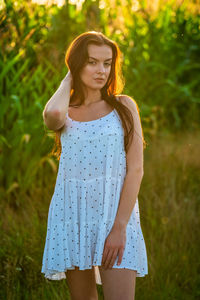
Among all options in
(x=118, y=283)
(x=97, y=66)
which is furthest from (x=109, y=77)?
(x=118, y=283)

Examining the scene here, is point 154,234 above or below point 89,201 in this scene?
below

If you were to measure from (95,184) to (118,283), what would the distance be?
441 millimetres

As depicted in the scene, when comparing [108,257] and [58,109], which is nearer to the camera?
[108,257]

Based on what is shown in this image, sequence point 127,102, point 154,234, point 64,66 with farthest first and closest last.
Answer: point 64,66 < point 154,234 < point 127,102

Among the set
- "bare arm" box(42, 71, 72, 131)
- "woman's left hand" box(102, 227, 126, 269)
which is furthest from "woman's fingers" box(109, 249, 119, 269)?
"bare arm" box(42, 71, 72, 131)

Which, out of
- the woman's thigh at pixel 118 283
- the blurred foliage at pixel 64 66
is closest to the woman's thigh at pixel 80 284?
the woman's thigh at pixel 118 283

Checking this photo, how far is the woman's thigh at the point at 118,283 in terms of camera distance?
1819mm

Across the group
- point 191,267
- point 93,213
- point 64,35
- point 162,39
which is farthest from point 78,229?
point 162,39

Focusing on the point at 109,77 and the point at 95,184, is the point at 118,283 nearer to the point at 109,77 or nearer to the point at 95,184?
the point at 95,184

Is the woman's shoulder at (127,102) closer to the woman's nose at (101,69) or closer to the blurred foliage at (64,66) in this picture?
the woman's nose at (101,69)

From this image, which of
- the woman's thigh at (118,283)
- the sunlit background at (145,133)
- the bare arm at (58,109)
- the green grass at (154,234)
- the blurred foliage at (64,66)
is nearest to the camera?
the woman's thigh at (118,283)

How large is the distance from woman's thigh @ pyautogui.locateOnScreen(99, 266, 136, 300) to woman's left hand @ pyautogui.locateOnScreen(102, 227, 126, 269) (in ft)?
0.11

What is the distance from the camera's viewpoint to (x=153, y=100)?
514cm

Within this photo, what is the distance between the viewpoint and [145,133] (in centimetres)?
489
